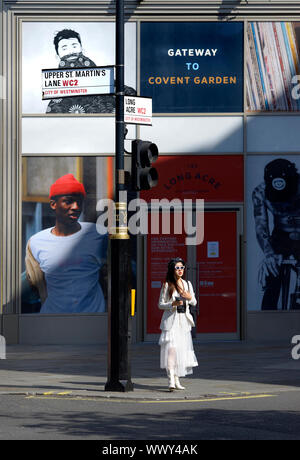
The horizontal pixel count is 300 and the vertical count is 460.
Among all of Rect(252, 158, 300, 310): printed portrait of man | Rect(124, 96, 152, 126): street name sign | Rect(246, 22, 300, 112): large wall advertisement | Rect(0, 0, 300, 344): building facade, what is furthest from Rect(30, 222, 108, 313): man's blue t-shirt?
Rect(124, 96, 152, 126): street name sign

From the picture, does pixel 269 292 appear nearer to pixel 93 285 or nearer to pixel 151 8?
pixel 93 285

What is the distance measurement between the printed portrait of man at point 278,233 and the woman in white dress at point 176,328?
22.3ft

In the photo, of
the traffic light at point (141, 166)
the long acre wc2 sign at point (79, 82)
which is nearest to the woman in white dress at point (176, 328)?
the traffic light at point (141, 166)

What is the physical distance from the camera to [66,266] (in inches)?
803

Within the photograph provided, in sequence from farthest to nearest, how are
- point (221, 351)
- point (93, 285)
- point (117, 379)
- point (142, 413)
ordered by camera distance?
1. point (93, 285)
2. point (221, 351)
3. point (117, 379)
4. point (142, 413)

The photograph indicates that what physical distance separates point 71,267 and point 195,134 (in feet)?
12.5

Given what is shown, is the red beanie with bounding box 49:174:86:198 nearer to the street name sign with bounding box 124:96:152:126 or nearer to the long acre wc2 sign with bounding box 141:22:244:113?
the long acre wc2 sign with bounding box 141:22:244:113

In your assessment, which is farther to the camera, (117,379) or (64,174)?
(64,174)

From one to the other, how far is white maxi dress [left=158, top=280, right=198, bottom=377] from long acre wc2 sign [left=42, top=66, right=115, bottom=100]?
9.71ft

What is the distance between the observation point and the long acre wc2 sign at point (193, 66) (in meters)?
20.7

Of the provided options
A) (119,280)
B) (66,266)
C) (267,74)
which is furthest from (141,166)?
(267,74)

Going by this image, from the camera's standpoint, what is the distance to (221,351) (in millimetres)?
18781

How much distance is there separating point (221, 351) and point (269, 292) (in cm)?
241
